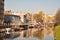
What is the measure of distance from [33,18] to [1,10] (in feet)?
151

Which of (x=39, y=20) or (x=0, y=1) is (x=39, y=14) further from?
(x=0, y=1)

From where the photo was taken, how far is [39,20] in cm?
11912

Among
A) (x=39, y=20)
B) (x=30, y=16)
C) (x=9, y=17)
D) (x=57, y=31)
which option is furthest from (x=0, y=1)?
(x=57, y=31)

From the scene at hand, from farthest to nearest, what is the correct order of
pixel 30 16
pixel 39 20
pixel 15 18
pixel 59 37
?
pixel 30 16
pixel 39 20
pixel 15 18
pixel 59 37

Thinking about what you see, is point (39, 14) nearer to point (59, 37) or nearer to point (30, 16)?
point (30, 16)

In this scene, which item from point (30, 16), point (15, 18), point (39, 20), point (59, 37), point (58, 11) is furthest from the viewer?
point (30, 16)

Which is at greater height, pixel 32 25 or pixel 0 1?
pixel 0 1

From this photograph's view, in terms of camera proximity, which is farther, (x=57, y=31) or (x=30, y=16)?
(x=30, y=16)

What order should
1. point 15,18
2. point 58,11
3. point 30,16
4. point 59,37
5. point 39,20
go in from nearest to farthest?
point 59,37 → point 58,11 → point 15,18 → point 39,20 → point 30,16

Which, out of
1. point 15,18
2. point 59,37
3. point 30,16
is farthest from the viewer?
point 30,16

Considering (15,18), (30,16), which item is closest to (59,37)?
(15,18)

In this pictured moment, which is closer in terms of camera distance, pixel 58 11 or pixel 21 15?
pixel 58 11

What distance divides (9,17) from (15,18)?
29.2 ft

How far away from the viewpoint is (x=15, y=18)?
108500mm
